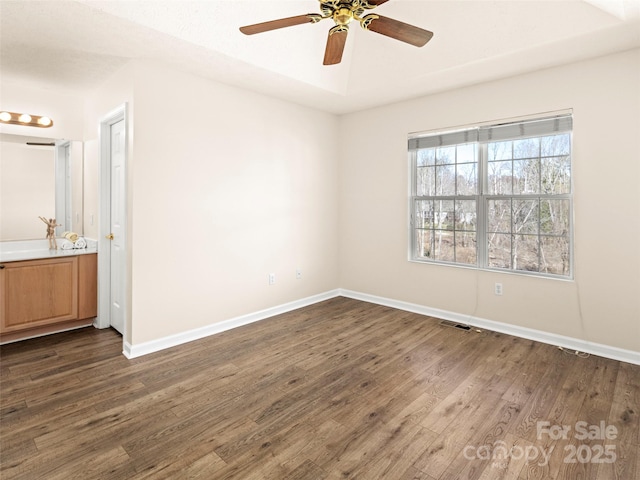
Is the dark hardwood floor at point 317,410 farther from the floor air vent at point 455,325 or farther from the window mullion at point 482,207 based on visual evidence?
the window mullion at point 482,207

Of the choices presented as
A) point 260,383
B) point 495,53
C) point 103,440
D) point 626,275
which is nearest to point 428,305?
point 626,275

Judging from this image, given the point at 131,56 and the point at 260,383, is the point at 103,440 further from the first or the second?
the point at 131,56

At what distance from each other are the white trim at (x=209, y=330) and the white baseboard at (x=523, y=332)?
101 centimetres

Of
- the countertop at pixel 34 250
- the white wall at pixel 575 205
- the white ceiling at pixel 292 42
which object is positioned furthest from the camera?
the countertop at pixel 34 250

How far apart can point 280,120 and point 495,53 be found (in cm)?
229

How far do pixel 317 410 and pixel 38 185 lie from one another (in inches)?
144

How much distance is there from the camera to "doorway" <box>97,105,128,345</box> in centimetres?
354

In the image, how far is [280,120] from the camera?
4.19 meters

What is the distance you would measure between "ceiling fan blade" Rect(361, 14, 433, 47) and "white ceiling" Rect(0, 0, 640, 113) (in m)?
1.06

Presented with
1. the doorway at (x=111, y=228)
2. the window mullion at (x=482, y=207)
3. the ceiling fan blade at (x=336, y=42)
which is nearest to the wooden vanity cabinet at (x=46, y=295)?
the doorway at (x=111, y=228)

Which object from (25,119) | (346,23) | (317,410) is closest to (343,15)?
(346,23)

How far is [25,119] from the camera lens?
3.59 metres

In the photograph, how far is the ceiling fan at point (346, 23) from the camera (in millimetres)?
2008

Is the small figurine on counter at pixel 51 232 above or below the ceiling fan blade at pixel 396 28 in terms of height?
below
